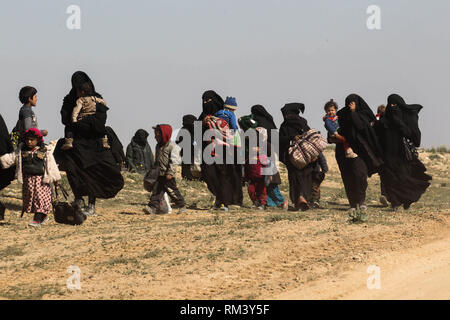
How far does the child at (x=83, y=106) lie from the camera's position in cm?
1416

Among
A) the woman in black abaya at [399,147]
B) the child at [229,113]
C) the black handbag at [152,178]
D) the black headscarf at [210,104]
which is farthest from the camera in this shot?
the black headscarf at [210,104]

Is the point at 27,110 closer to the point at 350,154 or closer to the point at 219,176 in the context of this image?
the point at 219,176

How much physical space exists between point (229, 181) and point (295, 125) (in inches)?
57.6

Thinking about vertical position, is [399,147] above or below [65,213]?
above

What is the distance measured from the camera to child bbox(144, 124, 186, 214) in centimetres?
1484

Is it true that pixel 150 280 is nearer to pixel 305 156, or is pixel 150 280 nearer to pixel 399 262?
pixel 399 262

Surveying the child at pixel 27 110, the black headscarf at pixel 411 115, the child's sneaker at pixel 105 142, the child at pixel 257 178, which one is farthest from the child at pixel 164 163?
the black headscarf at pixel 411 115

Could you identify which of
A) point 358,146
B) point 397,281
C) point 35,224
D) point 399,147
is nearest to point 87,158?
point 35,224

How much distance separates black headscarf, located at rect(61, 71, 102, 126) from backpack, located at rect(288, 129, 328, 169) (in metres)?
3.29

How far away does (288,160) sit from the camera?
15.8 metres

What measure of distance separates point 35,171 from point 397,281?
5.73 meters

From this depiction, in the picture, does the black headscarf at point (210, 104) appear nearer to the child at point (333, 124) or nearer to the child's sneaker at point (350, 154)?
the child at point (333, 124)

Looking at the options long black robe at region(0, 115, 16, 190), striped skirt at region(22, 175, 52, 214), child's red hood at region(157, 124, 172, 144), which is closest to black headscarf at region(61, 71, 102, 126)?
long black robe at region(0, 115, 16, 190)

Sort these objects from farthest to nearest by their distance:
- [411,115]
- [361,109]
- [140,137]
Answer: [140,137] → [411,115] → [361,109]
